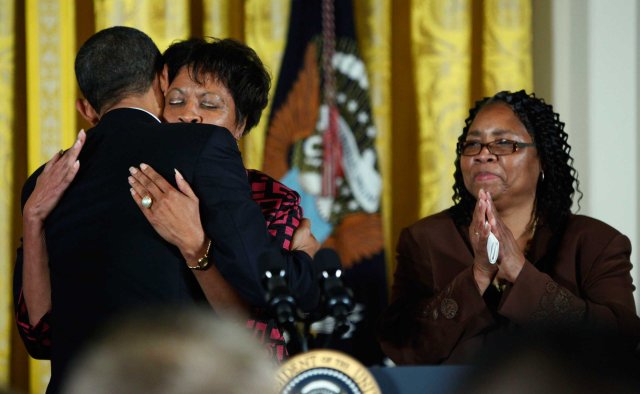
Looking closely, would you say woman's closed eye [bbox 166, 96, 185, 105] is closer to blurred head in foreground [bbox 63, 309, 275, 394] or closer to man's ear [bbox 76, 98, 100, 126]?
man's ear [bbox 76, 98, 100, 126]

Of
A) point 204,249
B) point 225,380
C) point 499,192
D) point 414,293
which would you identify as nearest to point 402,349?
point 414,293

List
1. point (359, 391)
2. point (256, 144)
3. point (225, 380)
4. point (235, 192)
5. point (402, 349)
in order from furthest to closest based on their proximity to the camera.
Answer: point (256, 144) → point (402, 349) → point (235, 192) → point (359, 391) → point (225, 380)

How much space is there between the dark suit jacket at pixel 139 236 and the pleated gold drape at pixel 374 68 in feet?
4.60

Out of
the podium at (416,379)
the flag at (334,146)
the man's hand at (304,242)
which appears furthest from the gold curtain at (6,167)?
the podium at (416,379)

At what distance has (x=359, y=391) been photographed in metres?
1.50

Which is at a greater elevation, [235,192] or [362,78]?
[362,78]

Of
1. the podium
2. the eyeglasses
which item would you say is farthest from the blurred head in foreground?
the eyeglasses

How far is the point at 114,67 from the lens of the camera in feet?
6.62

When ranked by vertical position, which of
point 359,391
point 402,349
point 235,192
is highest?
point 235,192

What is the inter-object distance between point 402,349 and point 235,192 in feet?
3.22

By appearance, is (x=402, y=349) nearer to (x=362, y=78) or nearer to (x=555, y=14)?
(x=362, y=78)

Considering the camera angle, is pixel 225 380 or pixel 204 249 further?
pixel 204 249

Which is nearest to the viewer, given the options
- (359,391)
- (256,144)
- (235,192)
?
(359,391)

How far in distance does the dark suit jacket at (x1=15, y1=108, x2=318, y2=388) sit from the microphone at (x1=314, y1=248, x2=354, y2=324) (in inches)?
9.8
